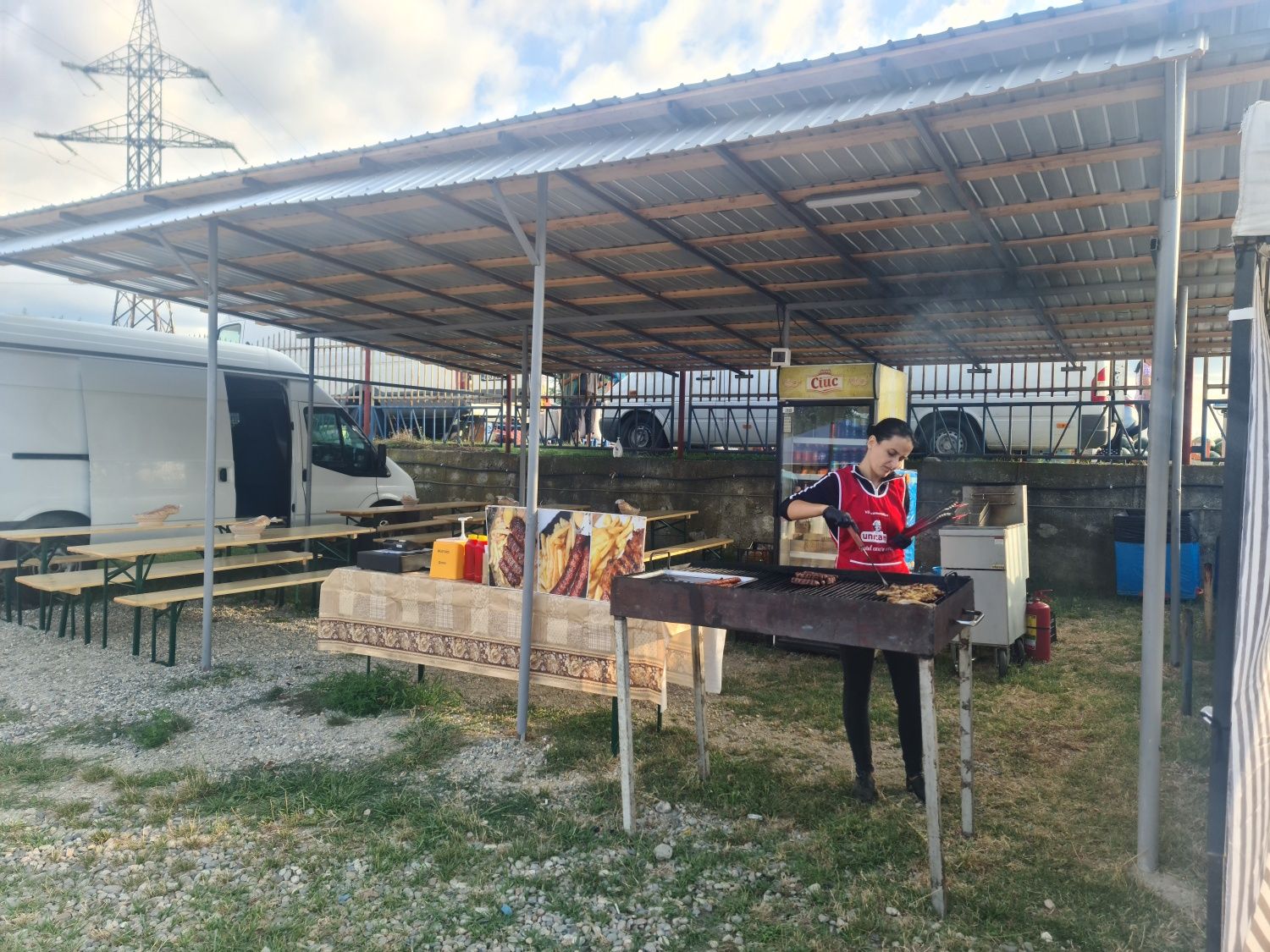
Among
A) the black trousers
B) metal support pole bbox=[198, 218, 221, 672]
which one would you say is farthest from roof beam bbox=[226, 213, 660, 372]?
the black trousers

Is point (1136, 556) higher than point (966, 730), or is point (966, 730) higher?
point (1136, 556)

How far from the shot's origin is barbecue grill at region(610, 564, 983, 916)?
2.88m

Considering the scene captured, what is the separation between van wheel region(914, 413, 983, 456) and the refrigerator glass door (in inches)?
186

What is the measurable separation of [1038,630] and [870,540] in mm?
3427

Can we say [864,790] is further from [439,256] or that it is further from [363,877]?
[439,256]

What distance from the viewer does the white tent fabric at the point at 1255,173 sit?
2201 millimetres

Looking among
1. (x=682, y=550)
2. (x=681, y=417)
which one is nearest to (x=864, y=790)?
(x=682, y=550)

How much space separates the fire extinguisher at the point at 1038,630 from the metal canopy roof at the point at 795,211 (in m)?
2.86

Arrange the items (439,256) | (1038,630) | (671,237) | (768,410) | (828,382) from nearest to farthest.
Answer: (671,237) < (1038,630) < (439,256) < (828,382) < (768,410)

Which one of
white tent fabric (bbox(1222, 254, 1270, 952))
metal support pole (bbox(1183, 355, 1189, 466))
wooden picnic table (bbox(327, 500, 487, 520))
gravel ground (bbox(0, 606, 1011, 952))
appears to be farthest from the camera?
wooden picnic table (bbox(327, 500, 487, 520))

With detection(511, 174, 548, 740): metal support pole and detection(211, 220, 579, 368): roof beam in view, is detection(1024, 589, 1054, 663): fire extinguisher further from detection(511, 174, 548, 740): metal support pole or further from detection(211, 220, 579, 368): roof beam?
detection(211, 220, 579, 368): roof beam

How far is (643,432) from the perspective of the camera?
45.8ft

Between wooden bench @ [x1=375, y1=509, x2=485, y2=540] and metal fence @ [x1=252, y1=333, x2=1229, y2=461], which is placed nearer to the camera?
wooden bench @ [x1=375, y1=509, x2=485, y2=540]

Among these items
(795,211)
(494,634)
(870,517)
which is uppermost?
(795,211)
